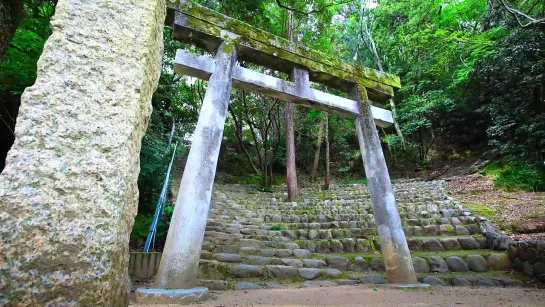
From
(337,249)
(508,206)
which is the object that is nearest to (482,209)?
(508,206)

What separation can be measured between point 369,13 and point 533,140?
35.5 ft

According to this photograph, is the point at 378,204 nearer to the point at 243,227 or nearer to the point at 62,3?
the point at 243,227

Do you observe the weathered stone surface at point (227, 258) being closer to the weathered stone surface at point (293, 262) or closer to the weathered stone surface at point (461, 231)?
the weathered stone surface at point (293, 262)

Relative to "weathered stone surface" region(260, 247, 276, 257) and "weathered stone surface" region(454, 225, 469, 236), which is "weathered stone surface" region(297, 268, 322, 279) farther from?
"weathered stone surface" region(454, 225, 469, 236)

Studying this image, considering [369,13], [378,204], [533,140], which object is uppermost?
[369,13]

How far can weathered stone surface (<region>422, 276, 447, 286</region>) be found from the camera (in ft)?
13.1

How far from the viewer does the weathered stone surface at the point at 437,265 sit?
439 centimetres

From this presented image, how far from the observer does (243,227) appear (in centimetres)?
629

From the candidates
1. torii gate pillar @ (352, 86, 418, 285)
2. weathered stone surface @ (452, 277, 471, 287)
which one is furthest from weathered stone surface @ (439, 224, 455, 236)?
torii gate pillar @ (352, 86, 418, 285)

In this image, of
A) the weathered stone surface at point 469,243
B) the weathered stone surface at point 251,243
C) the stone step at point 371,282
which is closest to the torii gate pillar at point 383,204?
the stone step at point 371,282

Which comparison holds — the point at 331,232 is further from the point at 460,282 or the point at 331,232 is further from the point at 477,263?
the point at 477,263

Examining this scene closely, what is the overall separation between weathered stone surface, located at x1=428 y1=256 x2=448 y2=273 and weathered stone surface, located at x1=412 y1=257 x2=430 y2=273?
7cm

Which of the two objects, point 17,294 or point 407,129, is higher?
point 407,129

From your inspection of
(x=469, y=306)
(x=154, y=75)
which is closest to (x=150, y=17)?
(x=154, y=75)
